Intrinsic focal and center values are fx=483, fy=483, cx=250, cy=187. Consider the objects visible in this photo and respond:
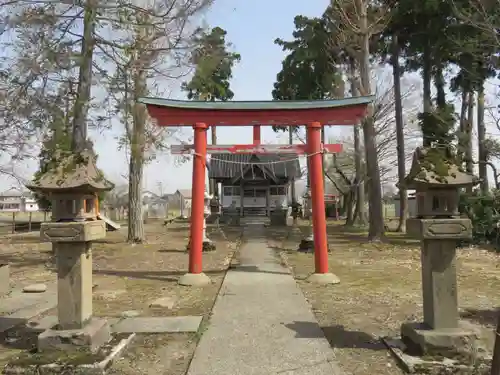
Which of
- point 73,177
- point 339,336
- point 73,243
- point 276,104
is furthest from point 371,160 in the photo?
point 73,243

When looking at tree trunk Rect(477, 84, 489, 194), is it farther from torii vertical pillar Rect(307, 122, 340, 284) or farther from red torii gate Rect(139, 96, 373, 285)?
torii vertical pillar Rect(307, 122, 340, 284)

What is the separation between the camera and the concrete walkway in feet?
15.8

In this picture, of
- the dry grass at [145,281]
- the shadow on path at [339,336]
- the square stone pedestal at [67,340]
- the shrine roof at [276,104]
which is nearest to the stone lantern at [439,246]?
the shadow on path at [339,336]

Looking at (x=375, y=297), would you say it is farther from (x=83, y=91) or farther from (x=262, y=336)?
(x=83, y=91)

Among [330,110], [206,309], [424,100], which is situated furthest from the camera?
[424,100]

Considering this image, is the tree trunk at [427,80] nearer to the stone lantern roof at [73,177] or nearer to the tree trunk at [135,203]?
the tree trunk at [135,203]

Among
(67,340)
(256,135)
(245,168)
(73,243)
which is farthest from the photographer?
(245,168)

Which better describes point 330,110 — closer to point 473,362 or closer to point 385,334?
point 385,334

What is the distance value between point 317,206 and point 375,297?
252 cm

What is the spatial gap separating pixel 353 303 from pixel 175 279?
4.17 meters

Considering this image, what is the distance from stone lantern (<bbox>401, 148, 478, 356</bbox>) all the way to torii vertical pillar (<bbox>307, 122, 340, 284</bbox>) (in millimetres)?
4586

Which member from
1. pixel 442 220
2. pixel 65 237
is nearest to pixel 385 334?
pixel 442 220

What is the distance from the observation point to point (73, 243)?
538 cm

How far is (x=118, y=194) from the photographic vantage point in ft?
170
